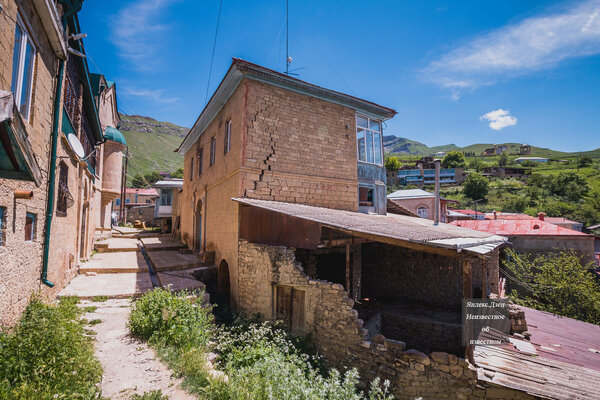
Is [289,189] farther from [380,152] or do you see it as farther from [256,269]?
[380,152]

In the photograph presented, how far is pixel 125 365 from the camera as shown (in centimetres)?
472

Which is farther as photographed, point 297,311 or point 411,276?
point 411,276

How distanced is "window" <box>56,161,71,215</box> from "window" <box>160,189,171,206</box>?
64.2ft

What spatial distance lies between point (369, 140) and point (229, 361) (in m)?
10.5

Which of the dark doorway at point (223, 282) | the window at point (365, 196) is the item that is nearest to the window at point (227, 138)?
the dark doorway at point (223, 282)

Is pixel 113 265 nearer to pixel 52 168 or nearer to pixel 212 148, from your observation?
pixel 52 168

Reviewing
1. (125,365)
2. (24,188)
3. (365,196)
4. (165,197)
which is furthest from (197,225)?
(165,197)

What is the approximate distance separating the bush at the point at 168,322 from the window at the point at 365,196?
8182mm

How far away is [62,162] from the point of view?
7.26 metres

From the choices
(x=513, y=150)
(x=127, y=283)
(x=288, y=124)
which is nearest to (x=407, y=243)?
(x=288, y=124)

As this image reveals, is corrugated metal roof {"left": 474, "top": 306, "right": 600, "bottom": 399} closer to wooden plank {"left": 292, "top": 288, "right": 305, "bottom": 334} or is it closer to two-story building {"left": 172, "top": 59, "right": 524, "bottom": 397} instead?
two-story building {"left": 172, "top": 59, "right": 524, "bottom": 397}

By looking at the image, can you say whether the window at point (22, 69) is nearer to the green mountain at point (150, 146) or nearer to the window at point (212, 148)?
the window at point (212, 148)

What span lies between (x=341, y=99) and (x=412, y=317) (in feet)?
28.9

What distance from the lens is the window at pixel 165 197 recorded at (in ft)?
87.2
